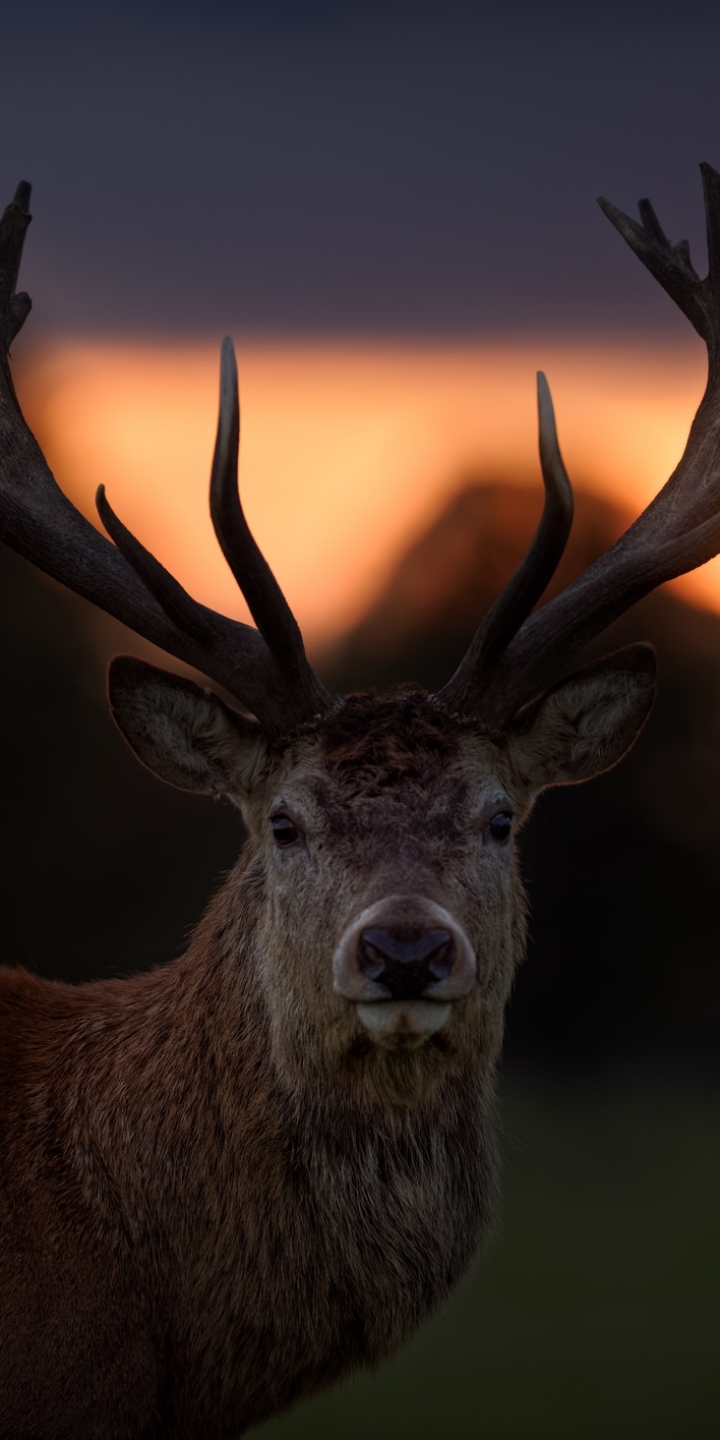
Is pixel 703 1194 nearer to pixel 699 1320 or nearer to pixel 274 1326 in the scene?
pixel 699 1320

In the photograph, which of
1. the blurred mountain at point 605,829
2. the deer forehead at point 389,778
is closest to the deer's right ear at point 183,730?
the deer forehead at point 389,778

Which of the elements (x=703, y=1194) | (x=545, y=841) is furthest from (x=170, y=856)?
(x=703, y=1194)

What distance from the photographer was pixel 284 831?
4.79 metres

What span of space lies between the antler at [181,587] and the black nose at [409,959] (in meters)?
1.14

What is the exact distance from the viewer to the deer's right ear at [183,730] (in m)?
5.06

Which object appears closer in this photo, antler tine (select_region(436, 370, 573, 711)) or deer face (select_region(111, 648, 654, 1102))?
deer face (select_region(111, 648, 654, 1102))

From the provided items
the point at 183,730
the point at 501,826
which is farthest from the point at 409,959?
the point at 183,730

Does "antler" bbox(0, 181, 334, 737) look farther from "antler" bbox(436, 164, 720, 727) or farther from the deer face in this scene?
"antler" bbox(436, 164, 720, 727)

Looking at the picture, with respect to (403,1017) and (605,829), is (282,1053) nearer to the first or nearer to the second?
(403,1017)

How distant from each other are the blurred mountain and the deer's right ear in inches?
486

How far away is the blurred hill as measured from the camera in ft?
56.1

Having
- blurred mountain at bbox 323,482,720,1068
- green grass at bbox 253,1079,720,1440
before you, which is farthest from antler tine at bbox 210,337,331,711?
blurred mountain at bbox 323,482,720,1068

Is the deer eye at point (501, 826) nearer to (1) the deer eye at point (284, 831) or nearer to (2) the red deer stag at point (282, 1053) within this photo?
(2) the red deer stag at point (282, 1053)

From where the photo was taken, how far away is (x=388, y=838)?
450 cm
